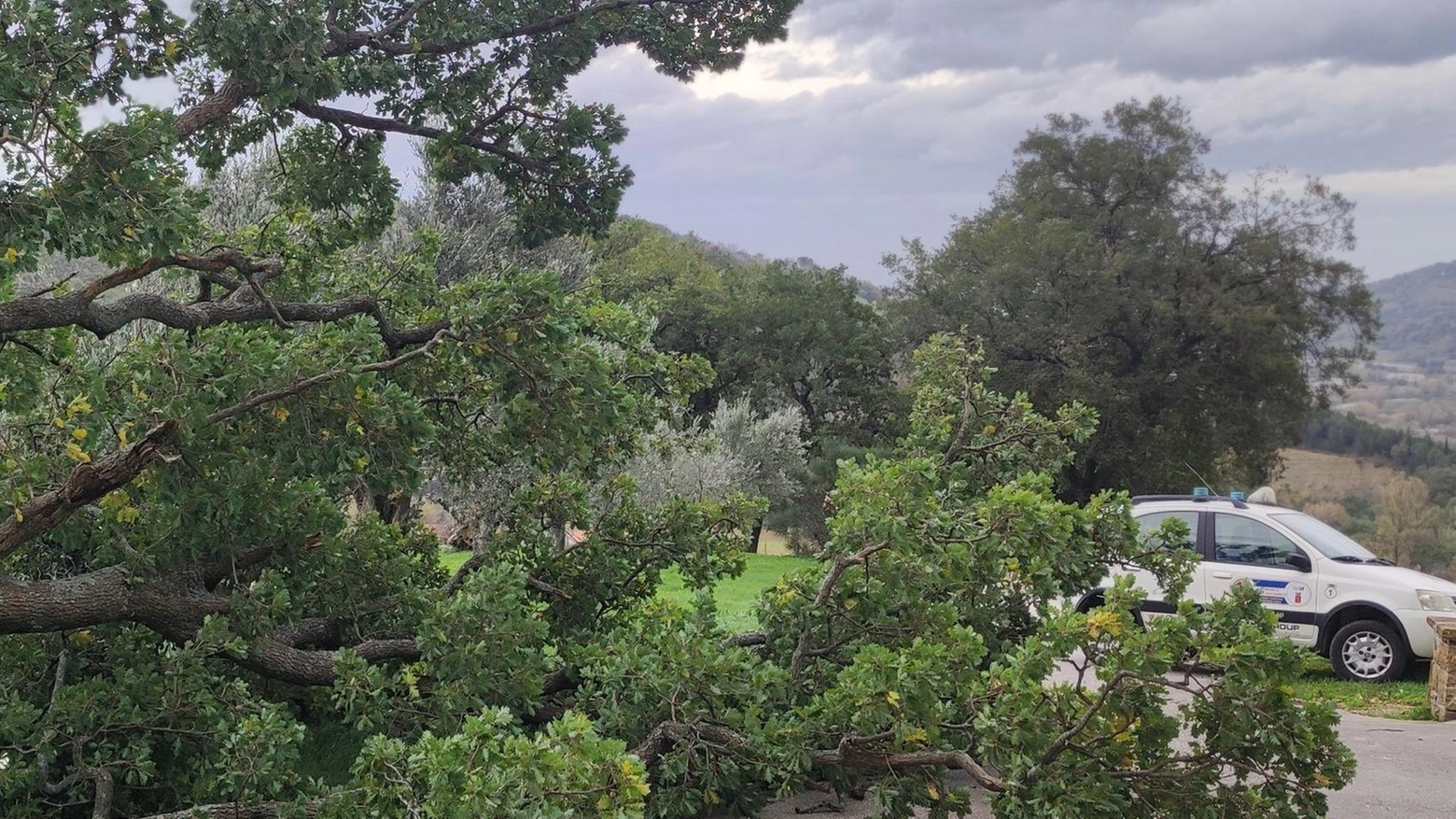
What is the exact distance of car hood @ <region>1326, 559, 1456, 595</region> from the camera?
11.4m

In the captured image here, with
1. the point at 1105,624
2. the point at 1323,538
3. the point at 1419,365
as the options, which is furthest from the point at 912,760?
the point at 1419,365

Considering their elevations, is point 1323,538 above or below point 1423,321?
below

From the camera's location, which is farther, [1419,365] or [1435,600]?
[1419,365]

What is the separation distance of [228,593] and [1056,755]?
453 cm

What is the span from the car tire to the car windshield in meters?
0.65

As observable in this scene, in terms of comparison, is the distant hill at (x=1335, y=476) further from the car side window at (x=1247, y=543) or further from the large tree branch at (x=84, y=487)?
the large tree branch at (x=84, y=487)

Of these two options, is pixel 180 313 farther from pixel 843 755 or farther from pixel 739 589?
pixel 739 589

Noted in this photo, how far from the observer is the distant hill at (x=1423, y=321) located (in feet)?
281

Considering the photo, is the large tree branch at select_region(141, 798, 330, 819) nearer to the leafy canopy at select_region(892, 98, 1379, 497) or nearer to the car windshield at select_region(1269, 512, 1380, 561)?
the car windshield at select_region(1269, 512, 1380, 561)

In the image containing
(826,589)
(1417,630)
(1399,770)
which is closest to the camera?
(826,589)

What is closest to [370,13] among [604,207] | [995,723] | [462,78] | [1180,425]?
[462,78]

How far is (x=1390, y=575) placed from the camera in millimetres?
11430

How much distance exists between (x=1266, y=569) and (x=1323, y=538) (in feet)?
2.38

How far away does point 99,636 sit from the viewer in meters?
6.70
